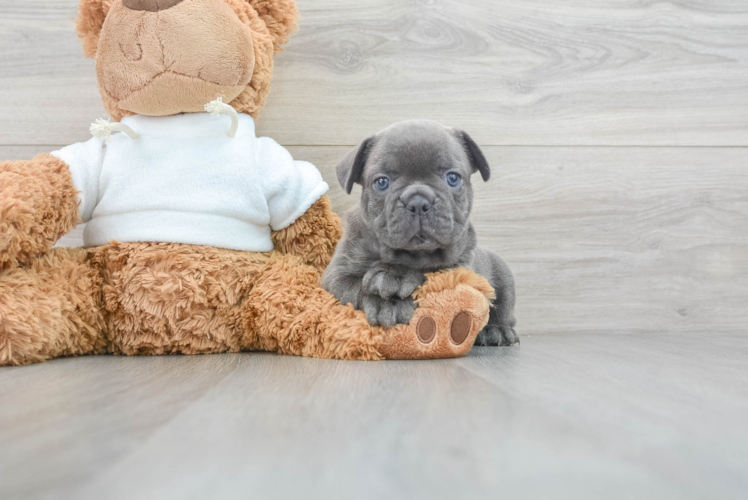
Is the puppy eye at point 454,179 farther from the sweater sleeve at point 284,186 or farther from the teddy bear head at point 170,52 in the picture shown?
the teddy bear head at point 170,52

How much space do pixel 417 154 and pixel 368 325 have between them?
0.37m

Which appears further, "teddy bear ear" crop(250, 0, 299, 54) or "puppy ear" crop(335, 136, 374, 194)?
"teddy bear ear" crop(250, 0, 299, 54)

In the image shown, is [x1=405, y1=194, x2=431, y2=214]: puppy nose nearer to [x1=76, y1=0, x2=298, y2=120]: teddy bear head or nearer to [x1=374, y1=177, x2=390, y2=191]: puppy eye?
[x1=374, y1=177, x2=390, y2=191]: puppy eye

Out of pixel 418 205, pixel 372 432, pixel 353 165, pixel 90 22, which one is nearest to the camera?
pixel 372 432

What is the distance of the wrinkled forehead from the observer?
1.19 metres

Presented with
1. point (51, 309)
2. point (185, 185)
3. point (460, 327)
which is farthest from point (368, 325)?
point (51, 309)

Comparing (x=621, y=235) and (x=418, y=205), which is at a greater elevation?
(x=418, y=205)

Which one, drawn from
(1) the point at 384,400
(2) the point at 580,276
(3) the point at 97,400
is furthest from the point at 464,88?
(3) the point at 97,400

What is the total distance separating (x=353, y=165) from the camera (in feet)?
4.08

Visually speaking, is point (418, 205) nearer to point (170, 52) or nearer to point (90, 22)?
point (170, 52)

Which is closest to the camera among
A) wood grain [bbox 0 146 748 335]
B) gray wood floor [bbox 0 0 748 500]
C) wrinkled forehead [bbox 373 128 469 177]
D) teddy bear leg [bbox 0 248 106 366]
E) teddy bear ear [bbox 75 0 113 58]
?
teddy bear leg [bbox 0 248 106 366]

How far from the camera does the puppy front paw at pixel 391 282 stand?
1156mm

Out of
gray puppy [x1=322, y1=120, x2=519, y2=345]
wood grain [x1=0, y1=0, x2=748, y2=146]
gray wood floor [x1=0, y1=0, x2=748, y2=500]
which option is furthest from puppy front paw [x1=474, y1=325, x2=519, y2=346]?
wood grain [x1=0, y1=0, x2=748, y2=146]

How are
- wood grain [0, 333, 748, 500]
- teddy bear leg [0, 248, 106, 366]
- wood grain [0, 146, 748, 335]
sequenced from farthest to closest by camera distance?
1. wood grain [0, 146, 748, 335]
2. teddy bear leg [0, 248, 106, 366]
3. wood grain [0, 333, 748, 500]
